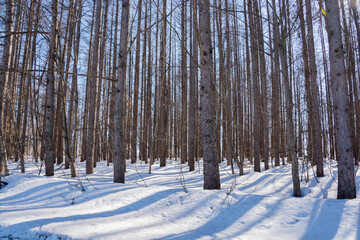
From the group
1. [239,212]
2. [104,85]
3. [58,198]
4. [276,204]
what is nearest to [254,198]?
[276,204]

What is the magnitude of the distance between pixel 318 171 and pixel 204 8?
22.8 ft

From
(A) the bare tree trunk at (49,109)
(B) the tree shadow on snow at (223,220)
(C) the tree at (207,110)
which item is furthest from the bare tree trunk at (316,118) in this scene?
(A) the bare tree trunk at (49,109)

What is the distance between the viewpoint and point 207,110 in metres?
4.29

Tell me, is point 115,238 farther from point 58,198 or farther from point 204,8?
point 204,8

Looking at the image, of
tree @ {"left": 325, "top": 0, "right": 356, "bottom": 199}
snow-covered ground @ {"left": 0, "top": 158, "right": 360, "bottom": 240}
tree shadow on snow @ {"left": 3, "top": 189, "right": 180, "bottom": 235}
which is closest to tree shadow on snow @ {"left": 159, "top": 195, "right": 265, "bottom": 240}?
snow-covered ground @ {"left": 0, "top": 158, "right": 360, "bottom": 240}

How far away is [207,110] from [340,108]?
255cm

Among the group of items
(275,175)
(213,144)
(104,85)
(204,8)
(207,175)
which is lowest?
(275,175)

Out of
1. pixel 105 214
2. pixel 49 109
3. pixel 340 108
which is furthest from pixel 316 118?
pixel 49 109

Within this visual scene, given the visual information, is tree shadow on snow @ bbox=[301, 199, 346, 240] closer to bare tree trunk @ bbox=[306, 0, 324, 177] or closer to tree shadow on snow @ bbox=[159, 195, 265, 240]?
tree shadow on snow @ bbox=[159, 195, 265, 240]

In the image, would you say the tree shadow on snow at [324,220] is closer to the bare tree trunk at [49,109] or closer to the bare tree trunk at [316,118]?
the bare tree trunk at [316,118]

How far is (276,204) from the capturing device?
3.08 meters

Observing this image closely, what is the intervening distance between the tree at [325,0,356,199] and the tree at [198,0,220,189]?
2334 mm

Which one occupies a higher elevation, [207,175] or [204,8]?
[204,8]

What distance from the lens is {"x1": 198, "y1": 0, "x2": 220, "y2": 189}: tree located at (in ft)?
13.8
